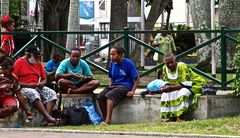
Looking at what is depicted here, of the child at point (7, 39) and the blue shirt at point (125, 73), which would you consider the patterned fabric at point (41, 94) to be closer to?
the blue shirt at point (125, 73)

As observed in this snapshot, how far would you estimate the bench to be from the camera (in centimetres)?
1131

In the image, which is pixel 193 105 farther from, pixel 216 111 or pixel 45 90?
pixel 45 90

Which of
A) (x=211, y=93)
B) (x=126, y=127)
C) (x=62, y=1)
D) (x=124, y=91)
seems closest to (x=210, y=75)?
(x=211, y=93)

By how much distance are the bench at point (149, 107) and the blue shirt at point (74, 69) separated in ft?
1.42

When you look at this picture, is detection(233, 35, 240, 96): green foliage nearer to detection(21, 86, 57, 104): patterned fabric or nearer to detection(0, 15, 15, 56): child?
detection(21, 86, 57, 104): patterned fabric

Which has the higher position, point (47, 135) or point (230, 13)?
point (230, 13)

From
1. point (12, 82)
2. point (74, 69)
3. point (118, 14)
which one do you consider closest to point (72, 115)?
point (74, 69)

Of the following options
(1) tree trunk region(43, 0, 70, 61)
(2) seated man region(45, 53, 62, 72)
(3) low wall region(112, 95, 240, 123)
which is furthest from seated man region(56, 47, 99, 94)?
(1) tree trunk region(43, 0, 70, 61)

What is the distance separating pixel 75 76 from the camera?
38.2 feet

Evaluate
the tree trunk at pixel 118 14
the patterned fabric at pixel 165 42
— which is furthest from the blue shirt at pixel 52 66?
the tree trunk at pixel 118 14

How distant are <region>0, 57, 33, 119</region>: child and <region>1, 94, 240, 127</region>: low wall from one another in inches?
26.5

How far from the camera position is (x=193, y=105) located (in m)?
11.2

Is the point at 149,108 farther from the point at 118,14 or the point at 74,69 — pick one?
the point at 118,14

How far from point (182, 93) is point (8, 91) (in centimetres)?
304
